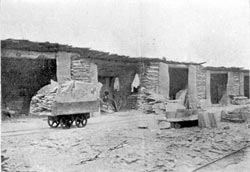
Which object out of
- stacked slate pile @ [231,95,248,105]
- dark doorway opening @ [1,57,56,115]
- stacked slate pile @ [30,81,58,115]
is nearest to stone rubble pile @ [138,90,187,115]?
dark doorway opening @ [1,57,56,115]

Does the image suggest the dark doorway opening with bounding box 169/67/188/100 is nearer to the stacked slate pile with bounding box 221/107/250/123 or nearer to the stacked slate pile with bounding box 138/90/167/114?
the stacked slate pile with bounding box 138/90/167/114

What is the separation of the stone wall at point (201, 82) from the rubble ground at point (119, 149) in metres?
9.48

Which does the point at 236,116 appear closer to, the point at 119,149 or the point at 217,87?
the point at 119,149

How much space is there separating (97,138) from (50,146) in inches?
50.1

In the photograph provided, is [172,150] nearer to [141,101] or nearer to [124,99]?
[141,101]

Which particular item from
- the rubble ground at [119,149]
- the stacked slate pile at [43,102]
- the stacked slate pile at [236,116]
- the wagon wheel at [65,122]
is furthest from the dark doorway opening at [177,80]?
the stacked slate pile at [43,102]

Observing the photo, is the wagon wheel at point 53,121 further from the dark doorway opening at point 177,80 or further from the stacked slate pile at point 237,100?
the stacked slate pile at point 237,100

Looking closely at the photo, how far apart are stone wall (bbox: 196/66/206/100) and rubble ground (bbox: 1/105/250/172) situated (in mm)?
9479

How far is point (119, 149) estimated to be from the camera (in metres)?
6.35

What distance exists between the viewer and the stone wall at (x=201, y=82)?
59.2 feet

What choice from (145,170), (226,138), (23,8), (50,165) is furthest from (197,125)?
(23,8)

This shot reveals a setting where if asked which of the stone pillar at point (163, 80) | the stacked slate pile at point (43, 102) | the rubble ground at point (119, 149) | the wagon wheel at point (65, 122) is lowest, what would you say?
the rubble ground at point (119, 149)

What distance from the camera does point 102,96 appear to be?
1619 cm

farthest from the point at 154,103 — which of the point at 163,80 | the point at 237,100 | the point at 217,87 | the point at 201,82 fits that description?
the point at 217,87
